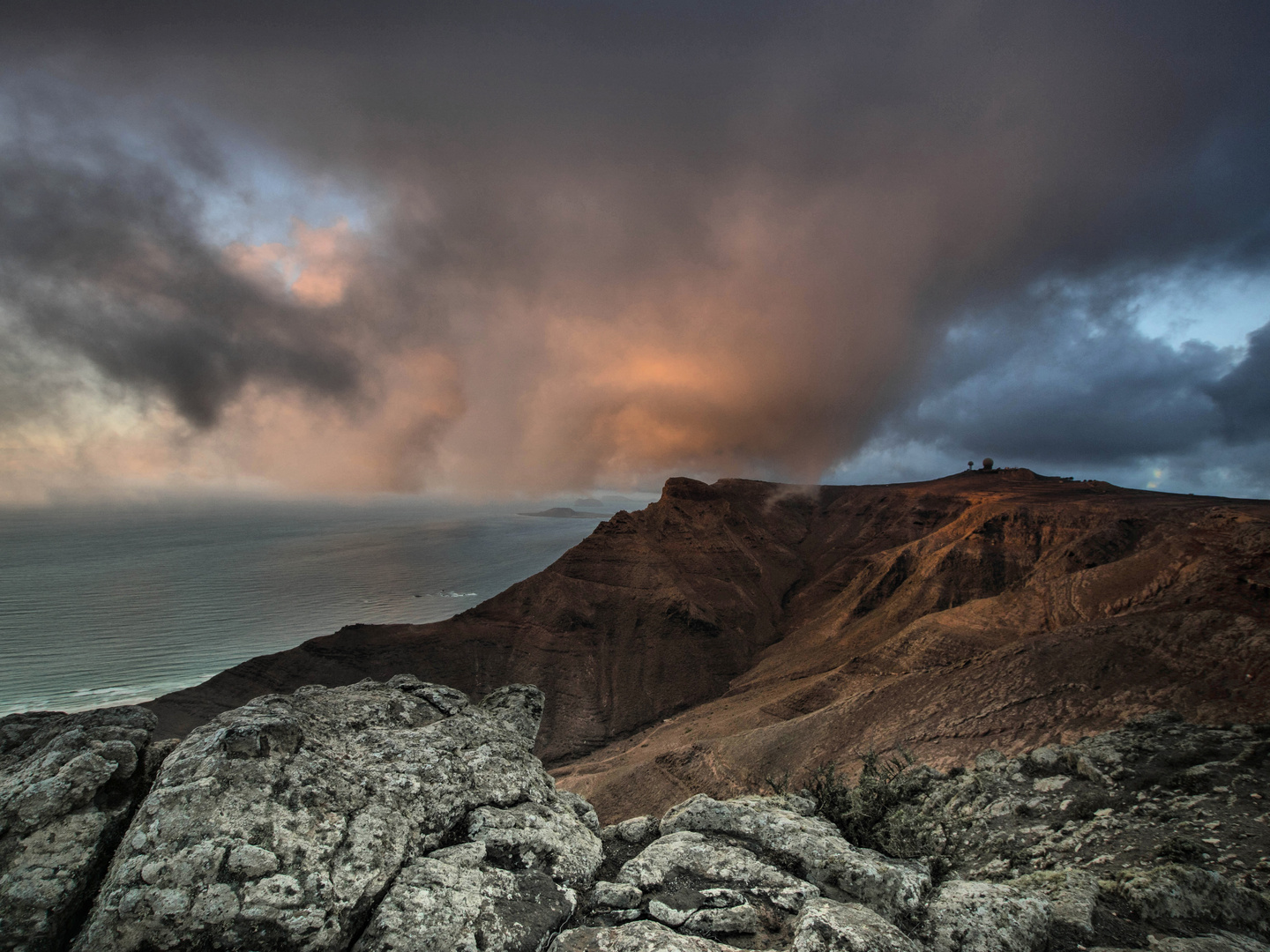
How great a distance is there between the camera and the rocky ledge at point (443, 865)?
3895 mm

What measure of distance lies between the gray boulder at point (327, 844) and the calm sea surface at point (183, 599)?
61678 mm

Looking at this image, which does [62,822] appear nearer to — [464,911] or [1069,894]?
[464,911]

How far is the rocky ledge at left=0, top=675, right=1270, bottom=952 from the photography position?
3.89 m

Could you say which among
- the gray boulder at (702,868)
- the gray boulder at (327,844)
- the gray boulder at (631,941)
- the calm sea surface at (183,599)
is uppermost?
the gray boulder at (327,844)

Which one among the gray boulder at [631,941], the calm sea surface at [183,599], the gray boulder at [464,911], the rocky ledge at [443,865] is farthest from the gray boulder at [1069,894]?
the calm sea surface at [183,599]

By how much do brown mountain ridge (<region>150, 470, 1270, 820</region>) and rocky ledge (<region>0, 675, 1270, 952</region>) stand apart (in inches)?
704

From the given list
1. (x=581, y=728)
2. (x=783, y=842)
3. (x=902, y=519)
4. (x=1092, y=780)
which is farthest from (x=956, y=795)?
(x=902, y=519)

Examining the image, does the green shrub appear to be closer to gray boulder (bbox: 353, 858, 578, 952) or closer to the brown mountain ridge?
gray boulder (bbox: 353, 858, 578, 952)

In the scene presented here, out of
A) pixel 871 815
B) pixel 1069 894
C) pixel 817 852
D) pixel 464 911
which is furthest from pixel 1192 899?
pixel 464 911

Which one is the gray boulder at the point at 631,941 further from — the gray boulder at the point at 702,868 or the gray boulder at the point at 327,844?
the gray boulder at the point at 702,868

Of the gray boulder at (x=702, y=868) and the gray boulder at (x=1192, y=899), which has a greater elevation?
the gray boulder at (x=702, y=868)

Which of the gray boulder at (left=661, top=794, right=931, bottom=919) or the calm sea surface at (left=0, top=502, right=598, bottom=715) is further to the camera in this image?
the calm sea surface at (left=0, top=502, right=598, bottom=715)

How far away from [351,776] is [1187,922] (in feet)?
34.6

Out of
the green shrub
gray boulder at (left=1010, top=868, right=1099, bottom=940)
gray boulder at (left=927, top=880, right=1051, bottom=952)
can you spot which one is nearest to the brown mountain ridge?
the green shrub
